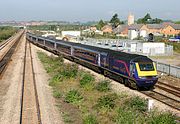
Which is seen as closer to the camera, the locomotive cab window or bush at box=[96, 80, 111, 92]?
the locomotive cab window

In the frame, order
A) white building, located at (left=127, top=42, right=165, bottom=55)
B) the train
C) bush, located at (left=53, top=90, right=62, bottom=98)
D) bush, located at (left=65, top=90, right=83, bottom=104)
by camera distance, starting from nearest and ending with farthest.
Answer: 1. bush, located at (left=65, top=90, right=83, bottom=104)
2. bush, located at (left=53, top=90, right=62, bottom=98)
3. the train
4. white building, located at (left=127, top=42, right=165, bottom=55)

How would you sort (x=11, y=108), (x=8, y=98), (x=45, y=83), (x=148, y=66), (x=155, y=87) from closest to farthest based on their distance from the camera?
(x=11, y=108) → (x=8, y=98) → (x=148, y=66) → (x=155, y=87) → (x=45, y=83)

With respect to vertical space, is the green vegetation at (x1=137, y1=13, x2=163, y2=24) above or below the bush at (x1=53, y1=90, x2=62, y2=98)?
above

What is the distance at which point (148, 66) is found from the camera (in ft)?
78.3

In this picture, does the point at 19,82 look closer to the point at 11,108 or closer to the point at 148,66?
the point at 11,108

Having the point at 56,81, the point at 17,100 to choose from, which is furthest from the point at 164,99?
the point at 56,81

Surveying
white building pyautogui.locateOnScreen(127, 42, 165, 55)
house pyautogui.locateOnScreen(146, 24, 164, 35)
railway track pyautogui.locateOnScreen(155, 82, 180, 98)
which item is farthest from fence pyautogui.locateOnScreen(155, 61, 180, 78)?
house pyautogui.locateOnScreen(146, 24, 164, 35)

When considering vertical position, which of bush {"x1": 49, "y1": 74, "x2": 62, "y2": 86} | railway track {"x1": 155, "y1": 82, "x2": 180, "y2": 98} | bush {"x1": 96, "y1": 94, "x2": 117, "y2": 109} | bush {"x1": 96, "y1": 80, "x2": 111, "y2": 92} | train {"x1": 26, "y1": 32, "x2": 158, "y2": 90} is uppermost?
train {"x1": 26, "y1": 32, "x2": 158, "y2": 90}

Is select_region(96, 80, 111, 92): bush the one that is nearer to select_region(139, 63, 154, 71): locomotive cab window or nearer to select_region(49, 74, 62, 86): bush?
select_region(139, 63, 154, 71): locomotive cab window

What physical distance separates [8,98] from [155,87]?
1162cm

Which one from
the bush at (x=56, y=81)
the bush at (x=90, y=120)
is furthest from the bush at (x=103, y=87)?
the bush at (x=90, y=120)

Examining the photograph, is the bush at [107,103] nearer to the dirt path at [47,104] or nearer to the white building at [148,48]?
the dirt path at [47,104]

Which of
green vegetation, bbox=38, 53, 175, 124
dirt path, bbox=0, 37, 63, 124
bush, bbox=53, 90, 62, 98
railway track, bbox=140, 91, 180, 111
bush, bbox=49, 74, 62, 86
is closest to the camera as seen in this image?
green vegetation, bbox=38, 53, 175, 124

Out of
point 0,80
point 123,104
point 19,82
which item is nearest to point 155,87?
point 123,104
